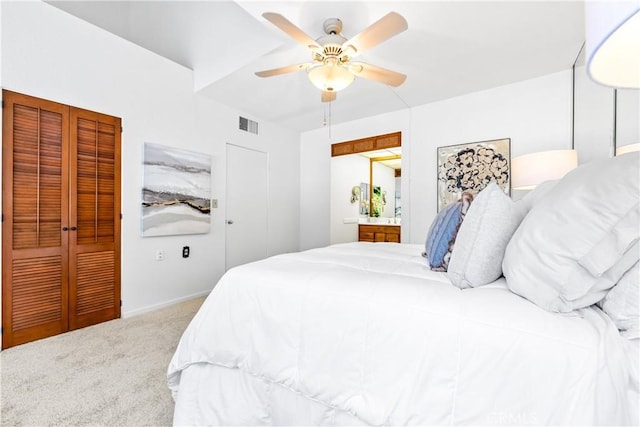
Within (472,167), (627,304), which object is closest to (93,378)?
(627,304)

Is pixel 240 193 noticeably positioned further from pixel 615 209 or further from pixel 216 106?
pixel 615 209

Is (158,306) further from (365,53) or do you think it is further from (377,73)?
(365,53)

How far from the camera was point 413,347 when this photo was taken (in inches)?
35.5

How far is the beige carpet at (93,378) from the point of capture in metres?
1.47

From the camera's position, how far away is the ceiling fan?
185 centimetres

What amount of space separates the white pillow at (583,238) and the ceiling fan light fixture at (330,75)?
1.76m

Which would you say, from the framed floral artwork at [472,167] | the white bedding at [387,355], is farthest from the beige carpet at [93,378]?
the framed floral artwork at [472,167]

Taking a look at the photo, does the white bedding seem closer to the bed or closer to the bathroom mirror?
the bed

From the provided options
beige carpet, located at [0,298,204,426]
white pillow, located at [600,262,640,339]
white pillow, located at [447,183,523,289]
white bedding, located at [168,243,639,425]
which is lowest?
beige carpet, located at [0,298,204,426]

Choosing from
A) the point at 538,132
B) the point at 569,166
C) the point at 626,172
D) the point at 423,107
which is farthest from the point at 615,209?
the point at 423,107

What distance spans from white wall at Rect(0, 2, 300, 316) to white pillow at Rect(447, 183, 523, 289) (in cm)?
304

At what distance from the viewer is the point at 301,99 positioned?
3.71 meters

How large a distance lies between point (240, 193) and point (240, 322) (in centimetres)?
301

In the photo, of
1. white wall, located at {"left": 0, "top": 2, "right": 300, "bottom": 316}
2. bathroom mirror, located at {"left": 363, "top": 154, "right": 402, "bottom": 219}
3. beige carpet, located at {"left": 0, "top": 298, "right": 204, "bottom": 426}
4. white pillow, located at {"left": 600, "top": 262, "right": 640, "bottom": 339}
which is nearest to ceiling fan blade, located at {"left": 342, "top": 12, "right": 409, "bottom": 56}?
white pillow, located at {"left": 600, "top": 262, "right": 640, "bottom": 339}
